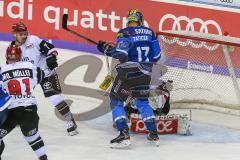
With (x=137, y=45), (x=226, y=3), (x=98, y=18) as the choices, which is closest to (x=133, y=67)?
(x=137, y=45)

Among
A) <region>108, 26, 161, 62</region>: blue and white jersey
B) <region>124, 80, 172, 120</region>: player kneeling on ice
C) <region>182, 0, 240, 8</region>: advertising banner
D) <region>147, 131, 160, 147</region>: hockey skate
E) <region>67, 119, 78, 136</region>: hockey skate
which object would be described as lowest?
<region>67, 119, 78, 136</region>: hockey skate

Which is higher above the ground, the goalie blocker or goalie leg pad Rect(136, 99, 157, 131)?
goalie leg pad Rect(136, 99, 157, 131)

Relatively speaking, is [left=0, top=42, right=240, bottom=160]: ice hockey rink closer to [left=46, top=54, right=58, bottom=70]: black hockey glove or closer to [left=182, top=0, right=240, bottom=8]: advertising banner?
[left=46, top=54, right=58, bottom=70]: black hockey glove

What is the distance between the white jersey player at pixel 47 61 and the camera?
6574 mm

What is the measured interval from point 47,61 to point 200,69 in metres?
1.73

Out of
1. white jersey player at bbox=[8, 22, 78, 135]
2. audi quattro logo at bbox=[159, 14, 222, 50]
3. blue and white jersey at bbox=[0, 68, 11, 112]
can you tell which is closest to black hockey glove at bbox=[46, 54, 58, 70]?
white jersey player at bbox=[8, 22, 78, 135]

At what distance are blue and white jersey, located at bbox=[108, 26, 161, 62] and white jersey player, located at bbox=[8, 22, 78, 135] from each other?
1.96 feet

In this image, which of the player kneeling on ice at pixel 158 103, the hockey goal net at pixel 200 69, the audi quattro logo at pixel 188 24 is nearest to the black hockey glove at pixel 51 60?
the player kneeling on ice at pixel 158 103

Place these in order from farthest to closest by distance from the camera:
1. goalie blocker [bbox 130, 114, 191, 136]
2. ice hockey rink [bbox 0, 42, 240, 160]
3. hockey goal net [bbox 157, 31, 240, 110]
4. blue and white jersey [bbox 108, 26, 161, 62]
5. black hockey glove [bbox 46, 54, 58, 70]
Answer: hockey goal net [bbox 157, 31, 240, 110] → goalie blocker [bbox 130, 114, 191, 136] → black hockey glove [bbox 46, 54, 58, 70] → blue and white jersey [bbox 108, 26, 161, 62] → ice hockey rink [bbox 0, 42, 240, 160]

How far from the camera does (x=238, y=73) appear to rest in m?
7.14

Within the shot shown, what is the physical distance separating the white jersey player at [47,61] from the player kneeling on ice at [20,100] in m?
0.96

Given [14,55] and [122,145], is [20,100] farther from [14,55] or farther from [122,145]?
[122,145]

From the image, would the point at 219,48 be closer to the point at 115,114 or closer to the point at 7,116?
the point at 115,114

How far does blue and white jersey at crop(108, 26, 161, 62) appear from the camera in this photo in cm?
634
